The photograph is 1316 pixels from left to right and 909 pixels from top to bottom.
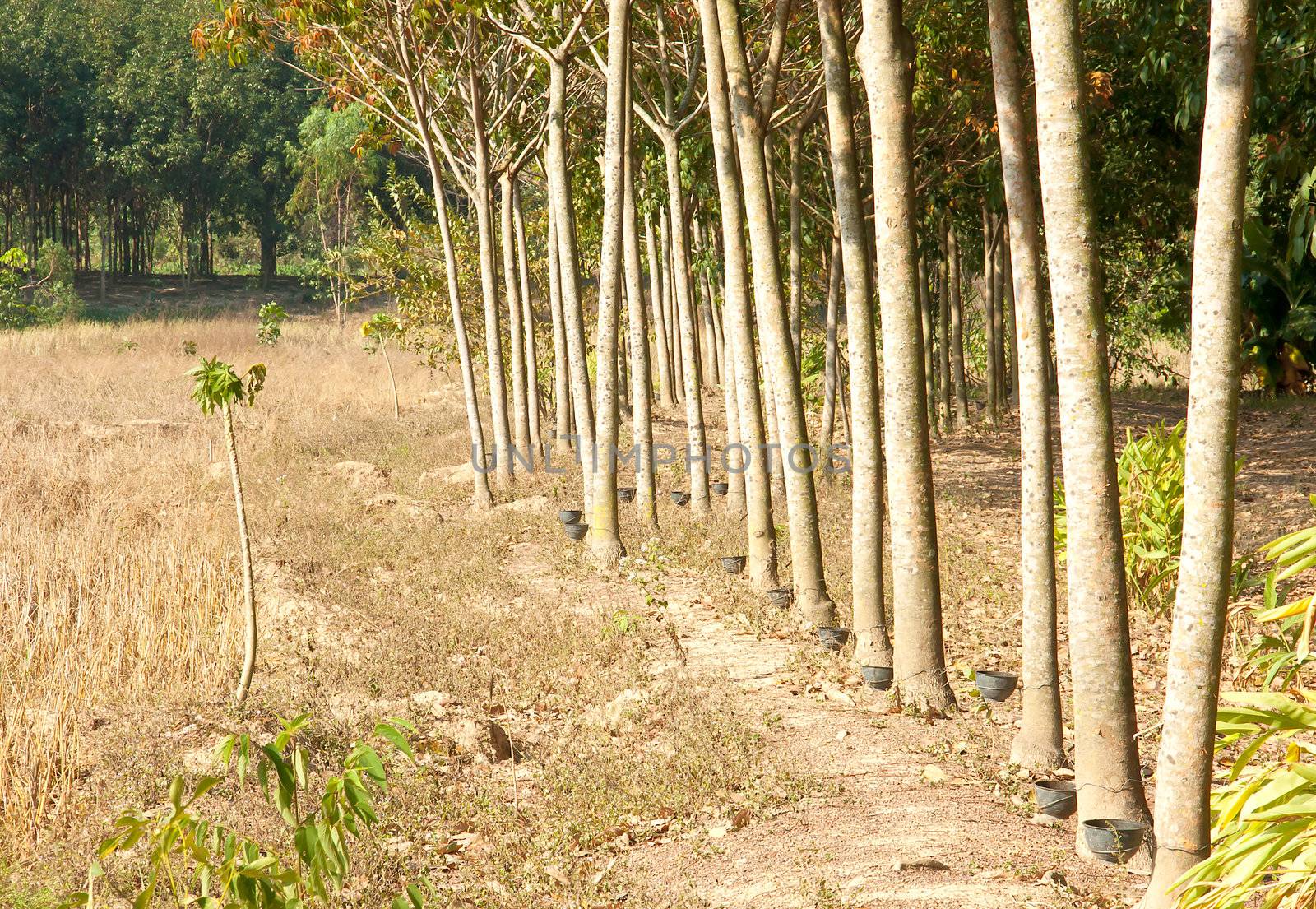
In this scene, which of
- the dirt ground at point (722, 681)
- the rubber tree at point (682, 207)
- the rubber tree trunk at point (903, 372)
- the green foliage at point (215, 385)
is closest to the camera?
the dirt ground at point (722, 681)

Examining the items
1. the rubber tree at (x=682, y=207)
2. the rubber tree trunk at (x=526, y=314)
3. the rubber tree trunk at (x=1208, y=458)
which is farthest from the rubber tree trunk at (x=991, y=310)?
the rubber tree trunk at (x=1208, y=458)

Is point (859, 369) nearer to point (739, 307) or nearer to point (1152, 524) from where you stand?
point (739, 307)

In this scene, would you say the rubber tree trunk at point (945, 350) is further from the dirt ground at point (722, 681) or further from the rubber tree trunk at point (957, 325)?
the dirt ground at point (722, 681)

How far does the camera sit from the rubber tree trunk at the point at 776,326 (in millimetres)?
7090

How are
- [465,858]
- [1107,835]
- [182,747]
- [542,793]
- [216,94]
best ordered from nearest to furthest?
[1107,835], [465,858], [542,793], [182,747], [216,94]

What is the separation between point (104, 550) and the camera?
8750 mm

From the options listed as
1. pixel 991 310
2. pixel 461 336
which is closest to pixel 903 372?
pixel 461 336

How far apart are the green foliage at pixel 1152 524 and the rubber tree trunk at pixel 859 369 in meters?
2.18

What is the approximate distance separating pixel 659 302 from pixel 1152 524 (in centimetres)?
1040

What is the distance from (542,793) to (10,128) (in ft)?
130

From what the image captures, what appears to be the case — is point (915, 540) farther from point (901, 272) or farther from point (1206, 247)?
point (1206, 247)

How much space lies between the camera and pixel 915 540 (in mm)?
5359

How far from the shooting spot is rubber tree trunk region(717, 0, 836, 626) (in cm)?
709

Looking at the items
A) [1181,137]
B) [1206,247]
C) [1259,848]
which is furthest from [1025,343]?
[1181,137]
